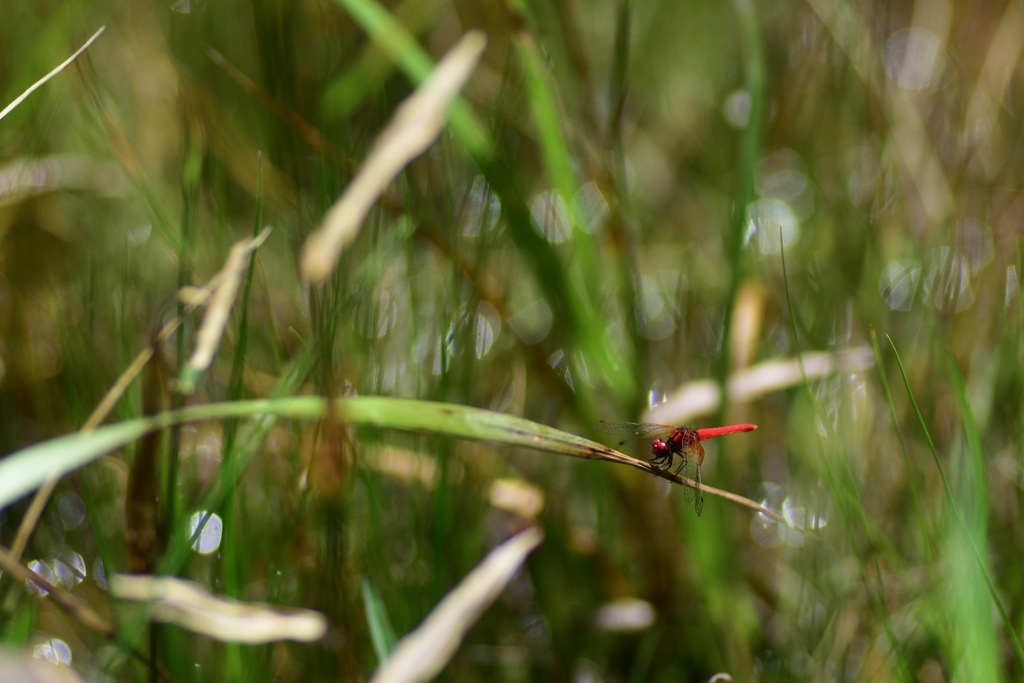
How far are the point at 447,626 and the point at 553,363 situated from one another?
471 millimetres

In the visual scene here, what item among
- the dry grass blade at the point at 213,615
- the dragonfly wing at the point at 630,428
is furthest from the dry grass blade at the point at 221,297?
the dragonfly wing at the point at 630,428

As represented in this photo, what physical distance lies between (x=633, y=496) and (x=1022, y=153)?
0.80m

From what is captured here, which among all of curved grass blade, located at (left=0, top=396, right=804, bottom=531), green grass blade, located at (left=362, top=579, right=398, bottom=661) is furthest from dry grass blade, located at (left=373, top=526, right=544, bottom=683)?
curved grass blade, located at (left=0, top=396, right=804, bottom=531)

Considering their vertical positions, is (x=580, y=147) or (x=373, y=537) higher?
(x=580, y=147)

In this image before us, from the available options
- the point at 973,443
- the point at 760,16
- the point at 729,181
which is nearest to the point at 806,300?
the point at 729,181

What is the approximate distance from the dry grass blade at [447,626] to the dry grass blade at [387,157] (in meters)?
0.22

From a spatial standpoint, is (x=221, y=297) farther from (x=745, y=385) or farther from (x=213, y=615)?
(x=745, y=385)

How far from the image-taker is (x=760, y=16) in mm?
1721

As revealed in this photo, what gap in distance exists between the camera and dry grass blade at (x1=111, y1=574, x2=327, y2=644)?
21.8 inches

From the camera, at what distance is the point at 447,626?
1.78 ft

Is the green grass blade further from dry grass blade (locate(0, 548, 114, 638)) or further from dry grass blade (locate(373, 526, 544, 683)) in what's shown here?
dry grass blade (locate(0, 548, 114, 638))

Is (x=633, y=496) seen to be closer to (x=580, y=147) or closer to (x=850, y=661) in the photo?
(x=850, y=661)

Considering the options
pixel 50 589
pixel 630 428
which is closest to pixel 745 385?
pixel 630 428

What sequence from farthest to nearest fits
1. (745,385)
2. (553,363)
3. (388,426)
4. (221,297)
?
1. (553,363)
2. (745,385)
3. (221,297)
4. (388,426)
